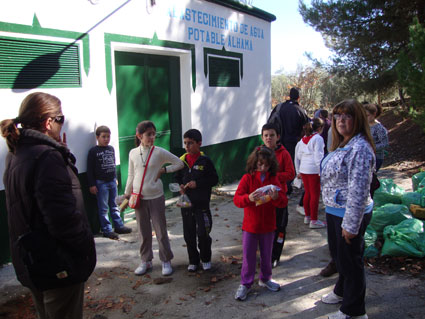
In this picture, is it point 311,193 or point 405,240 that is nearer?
point 405,240

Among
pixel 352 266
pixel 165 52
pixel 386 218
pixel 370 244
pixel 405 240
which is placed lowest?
pixel 370 244

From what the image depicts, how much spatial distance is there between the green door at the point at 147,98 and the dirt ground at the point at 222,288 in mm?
2021

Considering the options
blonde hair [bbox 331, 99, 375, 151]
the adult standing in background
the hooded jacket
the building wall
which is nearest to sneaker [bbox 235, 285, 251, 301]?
the hooded jacket

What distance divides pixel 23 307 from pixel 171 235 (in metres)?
2.46

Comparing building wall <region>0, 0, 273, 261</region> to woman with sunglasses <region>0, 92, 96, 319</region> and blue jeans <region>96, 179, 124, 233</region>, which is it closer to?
blue jeans <region>96, 179, 124, 233</region>

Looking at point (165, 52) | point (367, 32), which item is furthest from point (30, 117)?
point (367, 32)

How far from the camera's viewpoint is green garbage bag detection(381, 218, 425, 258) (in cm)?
450

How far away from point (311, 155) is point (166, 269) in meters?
2.71

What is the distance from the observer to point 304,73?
2616 cm

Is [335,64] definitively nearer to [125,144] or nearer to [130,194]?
[125,144]

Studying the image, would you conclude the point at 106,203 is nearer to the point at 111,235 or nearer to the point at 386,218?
the point at 111,235

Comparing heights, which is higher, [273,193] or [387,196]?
[273,193]

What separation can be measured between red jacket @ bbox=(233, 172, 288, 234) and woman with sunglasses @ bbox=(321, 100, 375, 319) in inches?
24.7

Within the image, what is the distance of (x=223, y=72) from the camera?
30.8ft
